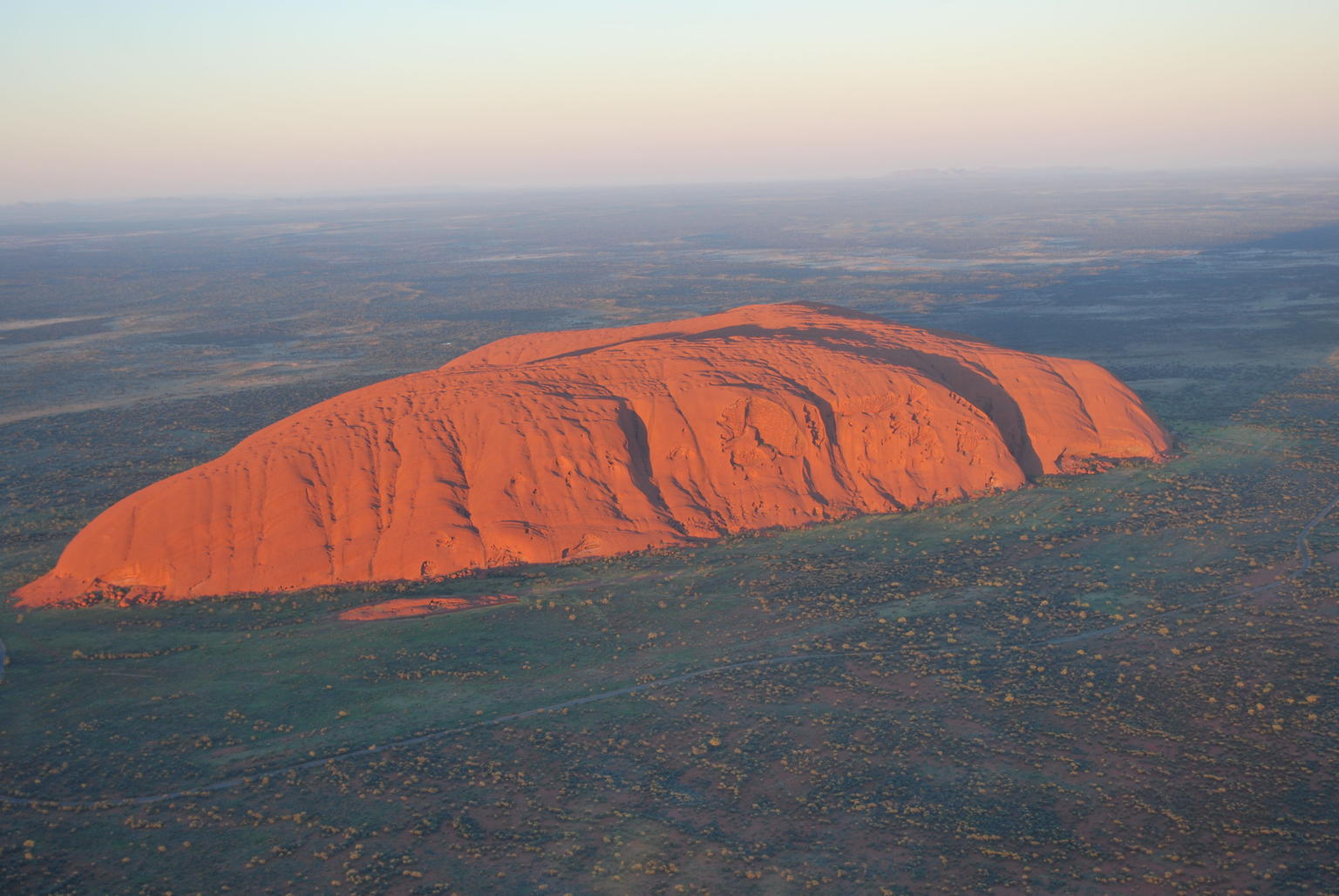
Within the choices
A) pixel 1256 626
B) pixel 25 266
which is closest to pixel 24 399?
pixel 1256 626

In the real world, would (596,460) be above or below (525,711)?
above

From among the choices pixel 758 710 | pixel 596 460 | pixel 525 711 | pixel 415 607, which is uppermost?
pixel 596 460

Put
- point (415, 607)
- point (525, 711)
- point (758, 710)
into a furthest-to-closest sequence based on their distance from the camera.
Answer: point (415, 607), point (525, 711), point (758, 710)

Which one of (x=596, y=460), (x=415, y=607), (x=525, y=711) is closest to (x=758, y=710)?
(x=525, y=711)

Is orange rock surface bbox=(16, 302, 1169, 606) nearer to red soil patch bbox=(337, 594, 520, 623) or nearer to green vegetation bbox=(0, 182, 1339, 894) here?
green vegetation bbox=(0, 182, 1339, 894)

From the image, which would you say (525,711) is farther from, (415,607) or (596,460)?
(596,460)

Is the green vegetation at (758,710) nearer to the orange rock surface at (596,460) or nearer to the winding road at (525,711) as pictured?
the winding road at (525,711)
